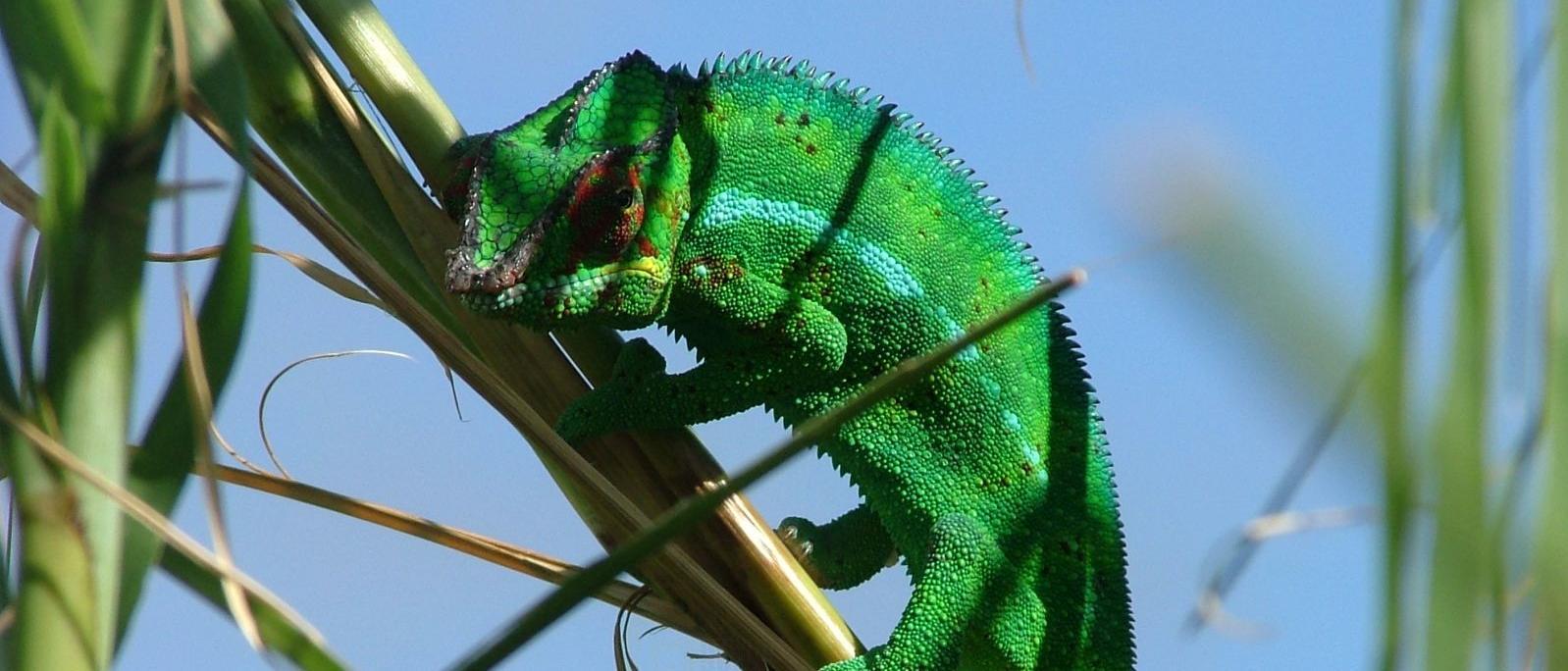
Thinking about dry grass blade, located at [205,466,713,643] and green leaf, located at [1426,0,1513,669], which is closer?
green leaf, located at [1426,0,1513,669]

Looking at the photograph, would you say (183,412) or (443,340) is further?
(443,340)

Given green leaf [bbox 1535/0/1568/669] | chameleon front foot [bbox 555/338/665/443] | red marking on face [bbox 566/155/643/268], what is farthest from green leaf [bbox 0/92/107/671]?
red marking on face [bbox 566/155/643/268]

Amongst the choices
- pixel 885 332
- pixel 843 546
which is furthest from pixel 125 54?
pixel 843 546

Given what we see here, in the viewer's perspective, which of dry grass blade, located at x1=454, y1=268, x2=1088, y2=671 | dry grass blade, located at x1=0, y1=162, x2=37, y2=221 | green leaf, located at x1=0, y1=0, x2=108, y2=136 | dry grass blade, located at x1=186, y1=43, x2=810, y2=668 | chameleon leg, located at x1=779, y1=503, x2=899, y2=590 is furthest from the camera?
chameleon leg, located at x1=779, y1=503, x2=899, y2=590

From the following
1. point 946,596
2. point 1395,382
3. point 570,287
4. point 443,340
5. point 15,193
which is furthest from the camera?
point 946,596

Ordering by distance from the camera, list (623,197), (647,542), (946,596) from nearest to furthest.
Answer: (647,542) < (623,197) < (946,596)

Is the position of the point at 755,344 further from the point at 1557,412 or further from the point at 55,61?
the point at 1557,412

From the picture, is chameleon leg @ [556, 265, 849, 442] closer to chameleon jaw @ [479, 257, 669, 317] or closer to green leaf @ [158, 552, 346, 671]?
chameleon jaw @ [479, 257, 669, 317]

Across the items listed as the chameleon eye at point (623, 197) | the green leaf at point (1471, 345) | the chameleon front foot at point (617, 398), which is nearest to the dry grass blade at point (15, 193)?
the chameleon front foot at point (617, 398)
